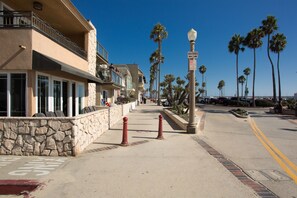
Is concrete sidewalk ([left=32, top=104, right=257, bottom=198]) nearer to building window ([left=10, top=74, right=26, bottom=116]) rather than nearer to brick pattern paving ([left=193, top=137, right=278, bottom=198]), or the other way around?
brick pattern paving ([left=193, top=137, right=278, bottom=198])

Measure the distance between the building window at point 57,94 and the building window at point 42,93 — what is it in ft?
2.87

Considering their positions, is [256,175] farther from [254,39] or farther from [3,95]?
[254,39]

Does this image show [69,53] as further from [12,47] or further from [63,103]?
[12,47]

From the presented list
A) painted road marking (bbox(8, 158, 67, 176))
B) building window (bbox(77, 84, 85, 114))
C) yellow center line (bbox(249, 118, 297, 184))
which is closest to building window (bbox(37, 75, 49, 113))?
painted road marking (bbox(8, 158, 67, 176))

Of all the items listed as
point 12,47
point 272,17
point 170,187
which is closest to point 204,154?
point 170,187

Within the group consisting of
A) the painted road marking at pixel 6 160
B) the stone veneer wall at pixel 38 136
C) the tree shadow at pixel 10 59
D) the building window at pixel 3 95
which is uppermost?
the tree shadow at pixel 10 59

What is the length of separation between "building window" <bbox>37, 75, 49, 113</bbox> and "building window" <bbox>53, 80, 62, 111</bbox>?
2.87 feet

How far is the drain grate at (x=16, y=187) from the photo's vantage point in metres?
4.54

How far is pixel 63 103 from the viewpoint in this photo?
39.7ft

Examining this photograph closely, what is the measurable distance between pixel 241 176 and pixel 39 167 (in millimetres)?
4820

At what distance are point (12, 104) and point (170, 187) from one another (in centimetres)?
670

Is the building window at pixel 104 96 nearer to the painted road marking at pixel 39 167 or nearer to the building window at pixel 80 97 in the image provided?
the building window at pixel 80 97

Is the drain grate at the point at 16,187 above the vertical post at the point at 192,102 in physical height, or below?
below

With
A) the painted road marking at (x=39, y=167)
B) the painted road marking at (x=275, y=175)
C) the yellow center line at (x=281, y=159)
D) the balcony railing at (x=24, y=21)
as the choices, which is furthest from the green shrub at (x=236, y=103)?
the painted road marking at (x=39, y=167)
